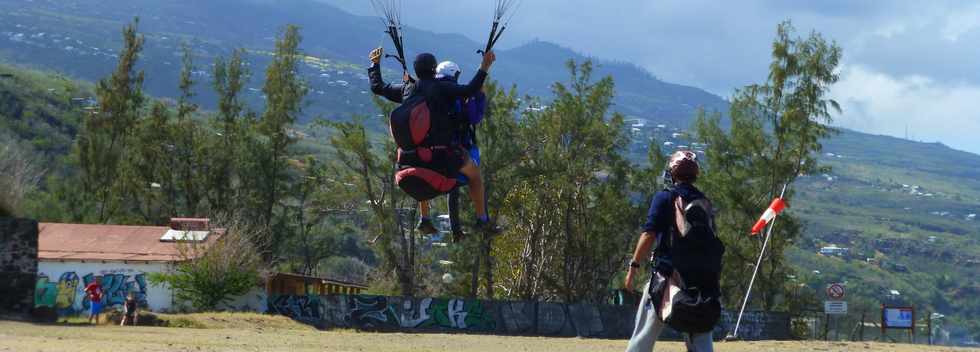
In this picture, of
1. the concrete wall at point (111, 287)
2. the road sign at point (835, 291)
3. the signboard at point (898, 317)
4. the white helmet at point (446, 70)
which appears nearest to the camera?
the white helmet at point (446, 70)

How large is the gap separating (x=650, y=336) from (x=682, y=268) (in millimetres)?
613

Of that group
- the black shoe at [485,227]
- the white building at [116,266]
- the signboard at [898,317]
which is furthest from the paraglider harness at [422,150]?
the signboard at [898,317]

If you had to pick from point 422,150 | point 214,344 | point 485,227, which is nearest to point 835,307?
point 214,344

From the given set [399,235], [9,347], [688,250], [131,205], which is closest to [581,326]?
[399,235]

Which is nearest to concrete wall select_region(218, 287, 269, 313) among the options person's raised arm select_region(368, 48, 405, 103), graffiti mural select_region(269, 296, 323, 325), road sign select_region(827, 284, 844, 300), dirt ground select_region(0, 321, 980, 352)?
graffiti mural select_region(269, 296, 323, 325)

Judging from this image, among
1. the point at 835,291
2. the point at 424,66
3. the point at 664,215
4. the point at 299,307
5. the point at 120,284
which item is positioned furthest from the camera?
the point at 120,284

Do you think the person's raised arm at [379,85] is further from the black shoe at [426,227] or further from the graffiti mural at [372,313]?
the graffiti mural at [372,313]

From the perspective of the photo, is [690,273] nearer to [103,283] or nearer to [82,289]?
[103,283]

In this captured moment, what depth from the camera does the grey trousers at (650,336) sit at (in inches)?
363

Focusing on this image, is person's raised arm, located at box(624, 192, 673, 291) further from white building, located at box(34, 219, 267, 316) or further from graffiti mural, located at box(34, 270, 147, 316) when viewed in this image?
graffiti mural, located at box(34, 270, 147, 316)

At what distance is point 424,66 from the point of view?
469 inches

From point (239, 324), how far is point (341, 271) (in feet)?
198

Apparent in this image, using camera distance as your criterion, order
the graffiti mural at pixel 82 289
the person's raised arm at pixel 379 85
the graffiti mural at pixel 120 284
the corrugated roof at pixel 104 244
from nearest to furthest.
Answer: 1. the person's raised arm at pixel 379 85
2. the graffiti mural at pixel 82 289
3. the graffiti mural at pixel 120 284
4. the corrugated roof at pixel 104 244

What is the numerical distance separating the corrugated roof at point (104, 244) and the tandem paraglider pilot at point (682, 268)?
37.6 metres
